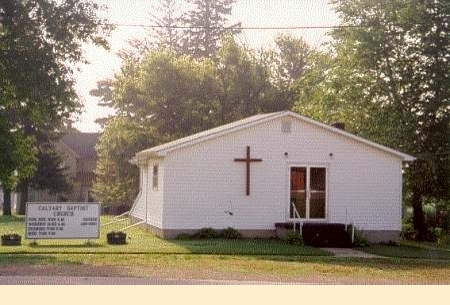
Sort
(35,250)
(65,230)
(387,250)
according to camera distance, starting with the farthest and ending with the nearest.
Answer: (387,250), (65,230), (35,250)

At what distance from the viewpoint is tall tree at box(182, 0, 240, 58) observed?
61.1m

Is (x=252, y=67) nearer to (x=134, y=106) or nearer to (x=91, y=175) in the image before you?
(x=134, y=106)

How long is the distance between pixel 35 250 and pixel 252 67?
3451cm

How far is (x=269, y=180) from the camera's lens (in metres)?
25.8

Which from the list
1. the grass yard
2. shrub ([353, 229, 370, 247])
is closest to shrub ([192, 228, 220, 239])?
the grass yard

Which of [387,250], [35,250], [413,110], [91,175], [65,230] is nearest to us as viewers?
[35,250]

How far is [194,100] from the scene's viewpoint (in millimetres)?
48469

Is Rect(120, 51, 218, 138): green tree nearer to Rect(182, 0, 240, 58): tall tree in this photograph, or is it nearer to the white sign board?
Rect(182, 0, 240, 58): tall tree

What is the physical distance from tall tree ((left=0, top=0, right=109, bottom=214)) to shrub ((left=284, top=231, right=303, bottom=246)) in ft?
26.4

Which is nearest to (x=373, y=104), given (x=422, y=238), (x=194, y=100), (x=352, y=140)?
(x=422, y=238)

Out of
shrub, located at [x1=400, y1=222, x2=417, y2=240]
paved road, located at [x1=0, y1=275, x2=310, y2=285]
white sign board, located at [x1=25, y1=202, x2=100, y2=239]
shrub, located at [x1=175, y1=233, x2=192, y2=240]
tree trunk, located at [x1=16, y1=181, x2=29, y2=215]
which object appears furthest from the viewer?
tree trunk, located at [x1=16, y1=181, x2=29, y2=215]

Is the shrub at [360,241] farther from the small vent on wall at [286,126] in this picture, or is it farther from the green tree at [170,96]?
the green tree at [170,96]

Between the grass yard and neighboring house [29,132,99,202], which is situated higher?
neighboring house [29,132,99,202]

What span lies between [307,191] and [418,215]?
1202cm
